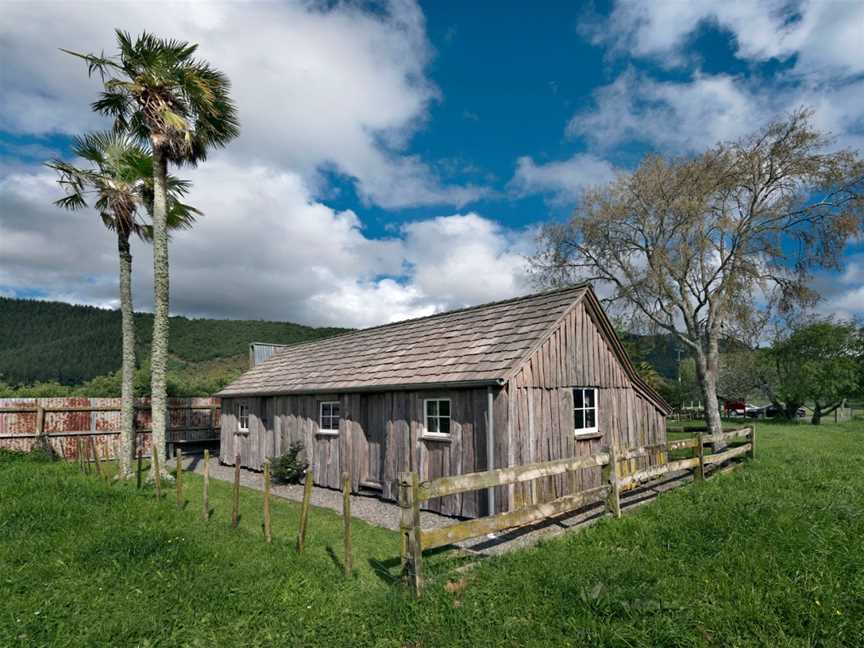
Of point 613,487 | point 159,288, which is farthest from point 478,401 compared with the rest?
point 159,288

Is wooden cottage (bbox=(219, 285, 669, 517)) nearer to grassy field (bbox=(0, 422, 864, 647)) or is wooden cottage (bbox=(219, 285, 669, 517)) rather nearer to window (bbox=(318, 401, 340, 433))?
window (bbox=(318, 401, 340, 433))

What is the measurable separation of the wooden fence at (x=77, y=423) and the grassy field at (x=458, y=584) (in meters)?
10.9

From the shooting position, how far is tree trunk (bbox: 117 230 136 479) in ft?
48.1

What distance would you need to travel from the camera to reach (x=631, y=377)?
44.9 feet

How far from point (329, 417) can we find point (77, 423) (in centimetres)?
1093

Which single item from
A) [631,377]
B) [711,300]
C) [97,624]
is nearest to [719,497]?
[631,377]

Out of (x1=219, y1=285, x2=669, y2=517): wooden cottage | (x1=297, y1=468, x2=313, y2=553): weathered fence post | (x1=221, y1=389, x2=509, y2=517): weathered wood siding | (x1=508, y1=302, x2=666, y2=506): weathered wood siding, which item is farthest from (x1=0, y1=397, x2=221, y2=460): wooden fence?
(x1=508, y1=302, x2=666, y2=506): weathered wood siding

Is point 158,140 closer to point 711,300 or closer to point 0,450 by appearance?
point 0,450

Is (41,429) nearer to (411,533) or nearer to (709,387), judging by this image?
(411,533)

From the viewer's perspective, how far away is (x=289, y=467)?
1490 cm

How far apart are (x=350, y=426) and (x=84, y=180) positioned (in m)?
11.0

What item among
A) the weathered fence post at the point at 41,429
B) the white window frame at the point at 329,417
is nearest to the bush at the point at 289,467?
the white window frame at the point at 329,417

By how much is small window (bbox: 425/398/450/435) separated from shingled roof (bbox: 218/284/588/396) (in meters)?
0.59

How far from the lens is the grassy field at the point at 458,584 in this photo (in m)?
4.88
